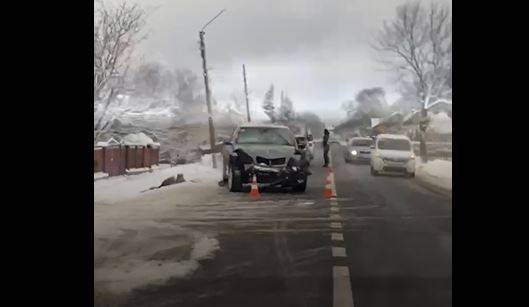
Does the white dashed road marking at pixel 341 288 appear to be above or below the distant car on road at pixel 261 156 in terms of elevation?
below

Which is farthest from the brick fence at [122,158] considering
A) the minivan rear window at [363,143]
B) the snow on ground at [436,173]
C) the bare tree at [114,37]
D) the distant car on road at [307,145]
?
the snow on ground at [436,173]

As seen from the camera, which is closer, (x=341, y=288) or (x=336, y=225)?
(x=341, y=288)

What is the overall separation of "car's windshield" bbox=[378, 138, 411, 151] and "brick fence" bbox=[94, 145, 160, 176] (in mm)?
887

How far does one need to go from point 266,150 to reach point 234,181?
0.18 metres

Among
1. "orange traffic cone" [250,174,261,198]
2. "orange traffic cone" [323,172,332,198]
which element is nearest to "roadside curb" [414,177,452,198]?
"orange traffic cone" [323,172,332,198]

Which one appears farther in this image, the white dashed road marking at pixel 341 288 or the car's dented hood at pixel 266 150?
the car's dented hood at pixel 266 150

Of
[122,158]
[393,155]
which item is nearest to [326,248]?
[393,155]

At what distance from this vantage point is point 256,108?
1.94 meters

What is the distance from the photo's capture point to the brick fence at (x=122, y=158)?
71.8 inches

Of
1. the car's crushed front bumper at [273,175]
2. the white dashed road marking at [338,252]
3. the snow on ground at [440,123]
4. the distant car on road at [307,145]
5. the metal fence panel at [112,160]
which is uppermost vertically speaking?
the snow on ground at [440,123]

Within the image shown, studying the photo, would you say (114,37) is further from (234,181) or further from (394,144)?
(394,144)

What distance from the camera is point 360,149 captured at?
1.96 metres

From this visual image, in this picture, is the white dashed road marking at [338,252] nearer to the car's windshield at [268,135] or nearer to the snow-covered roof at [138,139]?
the car's windshield at [268,135]
